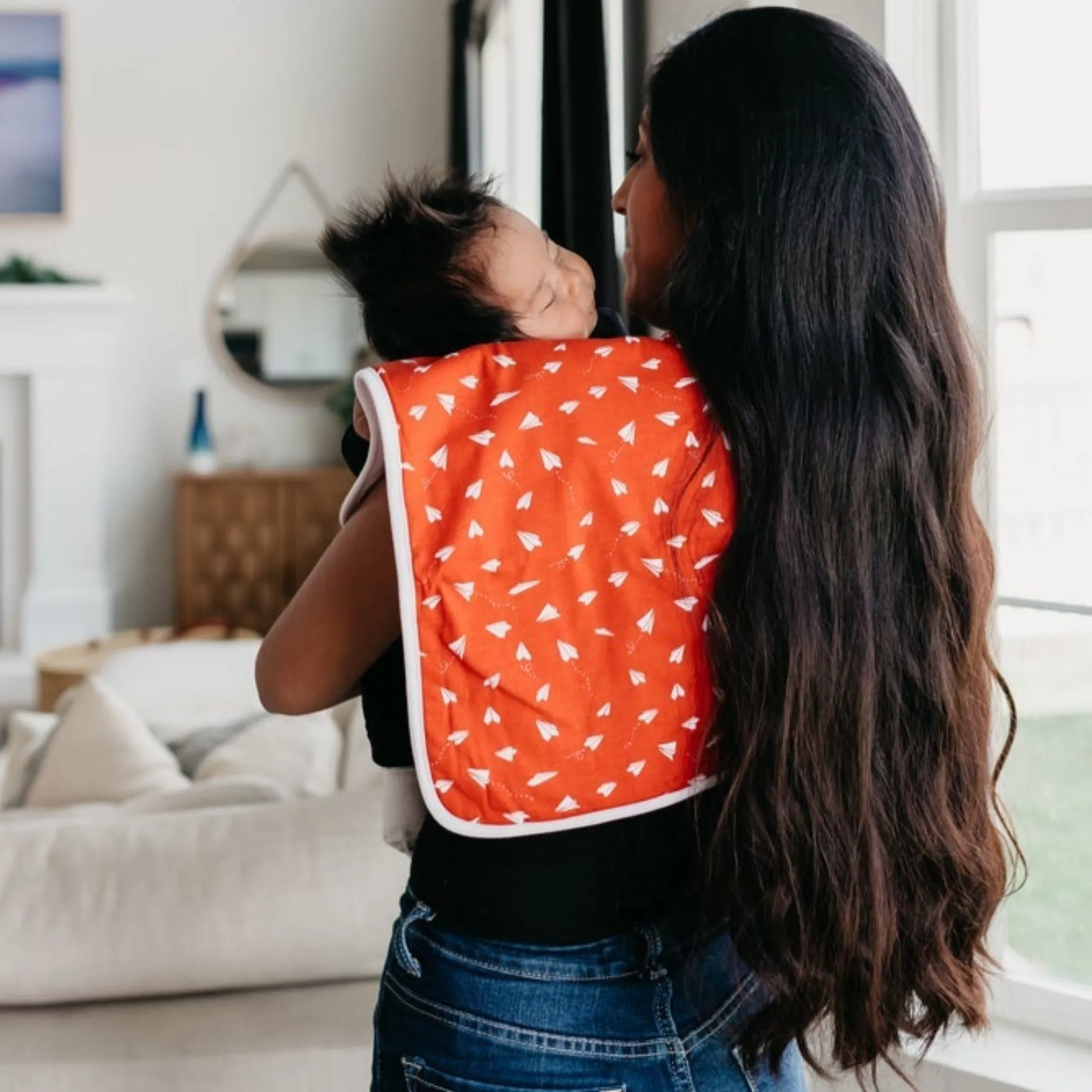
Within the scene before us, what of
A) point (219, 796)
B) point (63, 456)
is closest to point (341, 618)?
point (219, 796)

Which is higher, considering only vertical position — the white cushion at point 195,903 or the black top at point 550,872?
the black top at point 550,872

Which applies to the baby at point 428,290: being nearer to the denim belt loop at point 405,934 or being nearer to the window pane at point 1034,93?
the denim belt loop at point 405,934

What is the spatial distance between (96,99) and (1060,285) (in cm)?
484

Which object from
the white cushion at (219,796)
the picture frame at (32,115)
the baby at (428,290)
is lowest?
the white cushion at (219,796)

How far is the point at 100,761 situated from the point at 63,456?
3.58 meters

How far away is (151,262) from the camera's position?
18.8ft

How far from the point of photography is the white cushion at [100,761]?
2156 millimetres

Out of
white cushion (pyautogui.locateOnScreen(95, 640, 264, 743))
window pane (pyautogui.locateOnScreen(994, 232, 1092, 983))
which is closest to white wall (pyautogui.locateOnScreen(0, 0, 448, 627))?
white cushion (pyautogui.locateOnScreen(95, 640, 264, 743))

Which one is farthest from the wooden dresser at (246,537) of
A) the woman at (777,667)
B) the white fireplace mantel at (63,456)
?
the woman at (777,667)

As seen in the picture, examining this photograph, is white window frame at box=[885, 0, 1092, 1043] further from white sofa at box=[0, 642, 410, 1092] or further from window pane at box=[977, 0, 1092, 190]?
white sofa at box=[0, 642, 410, 1092]

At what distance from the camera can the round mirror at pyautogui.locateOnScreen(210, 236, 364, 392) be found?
18.8ft

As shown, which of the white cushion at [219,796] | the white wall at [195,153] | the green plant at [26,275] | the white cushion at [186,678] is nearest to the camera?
the white cushion at [219,796]

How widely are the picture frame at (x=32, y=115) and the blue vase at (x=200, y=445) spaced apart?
968mm

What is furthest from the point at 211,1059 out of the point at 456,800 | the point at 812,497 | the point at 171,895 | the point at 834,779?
the point at 812,497
